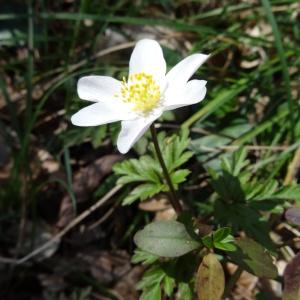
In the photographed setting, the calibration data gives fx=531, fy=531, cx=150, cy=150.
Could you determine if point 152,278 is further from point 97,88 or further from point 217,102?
point 217,102

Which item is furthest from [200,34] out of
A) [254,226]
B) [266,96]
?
[254,226]

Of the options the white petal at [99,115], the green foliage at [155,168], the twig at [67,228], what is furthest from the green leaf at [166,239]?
the twig at [67,228]

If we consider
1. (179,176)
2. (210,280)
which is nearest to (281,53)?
(179,176)

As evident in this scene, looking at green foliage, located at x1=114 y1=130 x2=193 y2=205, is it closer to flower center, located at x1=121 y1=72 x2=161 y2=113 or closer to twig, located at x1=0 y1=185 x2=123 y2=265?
flower center, located at x1=121 y1=72 x2=161 y2=113

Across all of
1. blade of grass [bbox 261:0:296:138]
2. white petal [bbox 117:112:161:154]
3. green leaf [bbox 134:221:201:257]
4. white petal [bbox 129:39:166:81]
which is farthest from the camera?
blade of grass [bbox 261:0:296:138]

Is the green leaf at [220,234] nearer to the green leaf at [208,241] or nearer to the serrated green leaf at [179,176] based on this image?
the green leaf at [208,241]

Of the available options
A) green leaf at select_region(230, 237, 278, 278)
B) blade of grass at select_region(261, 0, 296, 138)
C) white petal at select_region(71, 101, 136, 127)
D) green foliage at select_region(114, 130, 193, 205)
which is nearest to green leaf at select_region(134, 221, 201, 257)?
green leaf at select_region(230, 237, 278, 278)
